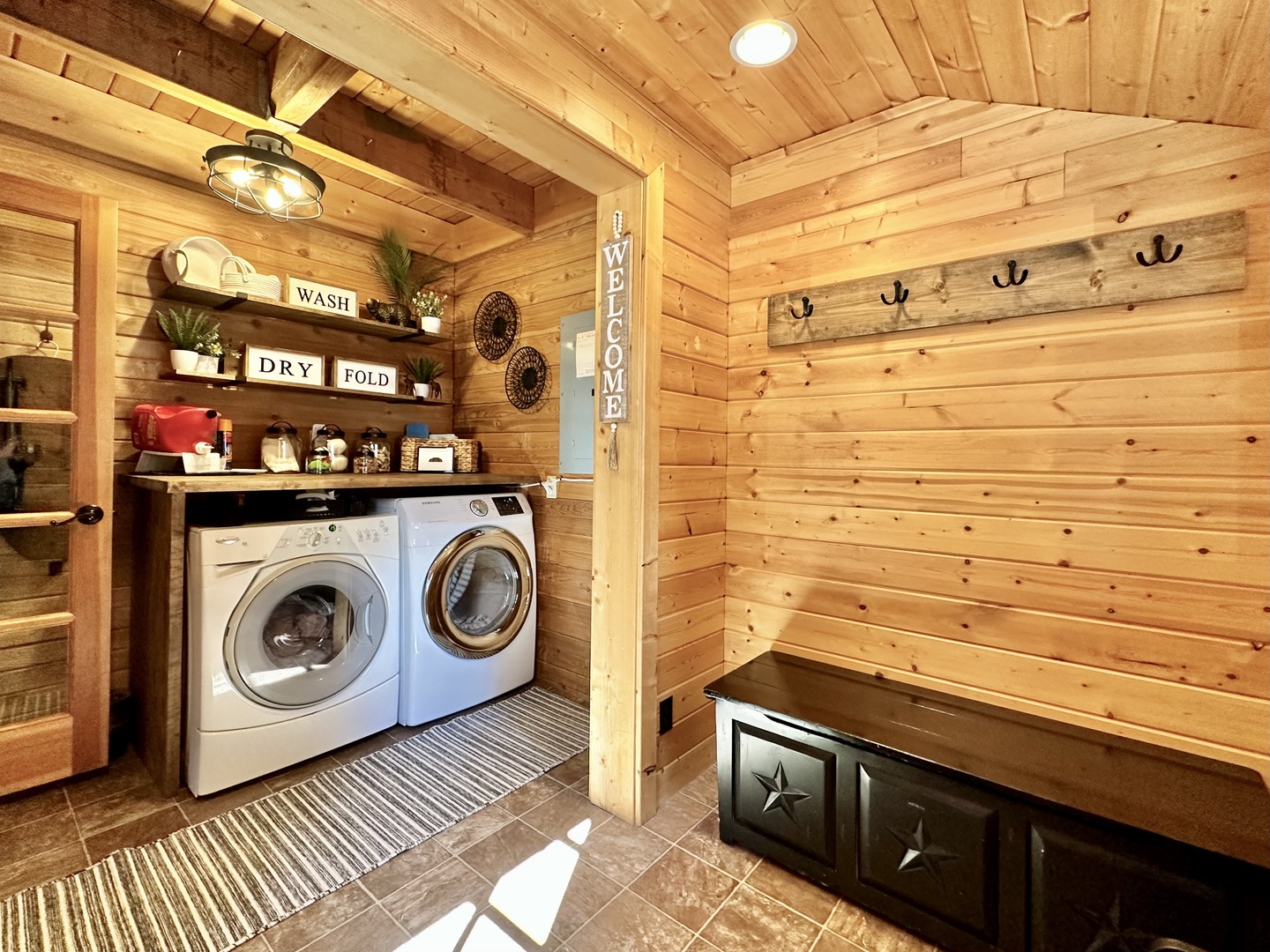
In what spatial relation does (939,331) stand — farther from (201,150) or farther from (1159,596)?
(201,150)

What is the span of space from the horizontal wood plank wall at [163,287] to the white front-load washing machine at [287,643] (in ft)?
2.54

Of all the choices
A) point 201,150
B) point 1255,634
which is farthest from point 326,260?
point 1255,634

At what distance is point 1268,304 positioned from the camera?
1.24 meters

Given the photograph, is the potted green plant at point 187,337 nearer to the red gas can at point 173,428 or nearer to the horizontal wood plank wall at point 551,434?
the red gas can at point 173,428

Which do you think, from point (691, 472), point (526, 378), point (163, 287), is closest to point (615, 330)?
point (691, 472)

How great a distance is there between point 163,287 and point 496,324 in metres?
1.42

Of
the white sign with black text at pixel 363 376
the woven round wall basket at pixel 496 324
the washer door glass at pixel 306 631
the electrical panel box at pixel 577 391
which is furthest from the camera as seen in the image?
the woven round wall basket at pixel 496 324

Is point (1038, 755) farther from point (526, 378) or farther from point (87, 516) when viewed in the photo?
point (87, 516)

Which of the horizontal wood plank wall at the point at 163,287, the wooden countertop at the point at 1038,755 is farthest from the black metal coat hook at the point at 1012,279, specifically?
the horizontal wood plank wall at the point at 163,287

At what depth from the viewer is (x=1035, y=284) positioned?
1484 millimetres

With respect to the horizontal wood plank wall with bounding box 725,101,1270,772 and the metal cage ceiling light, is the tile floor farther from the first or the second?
the metal cage ceiling light

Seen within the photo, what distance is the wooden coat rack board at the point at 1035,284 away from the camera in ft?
4.22

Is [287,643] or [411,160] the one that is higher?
[411,160]

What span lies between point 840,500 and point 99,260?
2.74 m
